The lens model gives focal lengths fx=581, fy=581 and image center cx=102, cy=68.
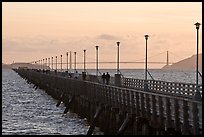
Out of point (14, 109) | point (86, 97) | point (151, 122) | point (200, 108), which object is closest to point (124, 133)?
point (151, 122)

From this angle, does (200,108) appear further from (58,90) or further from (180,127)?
(58,90)

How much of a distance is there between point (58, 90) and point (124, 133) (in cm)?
3778

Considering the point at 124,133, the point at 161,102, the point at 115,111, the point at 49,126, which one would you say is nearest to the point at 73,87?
the point at 49,126

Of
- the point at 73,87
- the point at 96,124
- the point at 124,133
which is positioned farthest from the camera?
the point at 73,87

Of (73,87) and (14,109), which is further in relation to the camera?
(14,109)

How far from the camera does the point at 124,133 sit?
83.7 ft

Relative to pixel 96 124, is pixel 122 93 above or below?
above

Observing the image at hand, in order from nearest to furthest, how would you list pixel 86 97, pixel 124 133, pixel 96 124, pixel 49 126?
pixel 124 133 → pixel 96 124 → pixel 49 126 → pixel 86 97

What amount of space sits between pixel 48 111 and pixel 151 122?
2749 centimetres

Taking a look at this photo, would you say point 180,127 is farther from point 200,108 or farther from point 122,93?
point 122,93

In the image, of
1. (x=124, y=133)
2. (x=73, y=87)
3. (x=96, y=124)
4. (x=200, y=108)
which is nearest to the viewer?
(x=200, y=108)

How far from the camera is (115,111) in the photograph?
29703 millimetres

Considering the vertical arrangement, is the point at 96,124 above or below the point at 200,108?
below

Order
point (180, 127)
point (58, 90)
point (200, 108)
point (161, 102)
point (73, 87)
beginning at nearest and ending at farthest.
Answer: point (200, 108), point (180, 127), point (161, 102), point (73, 87), point (58, 90)
